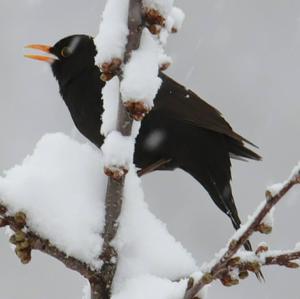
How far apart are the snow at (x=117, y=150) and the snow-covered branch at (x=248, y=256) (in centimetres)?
38

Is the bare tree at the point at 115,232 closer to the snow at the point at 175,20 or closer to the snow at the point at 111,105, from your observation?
the snow at the point at 111,105

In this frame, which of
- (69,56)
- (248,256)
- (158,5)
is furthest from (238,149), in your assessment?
(158,5)

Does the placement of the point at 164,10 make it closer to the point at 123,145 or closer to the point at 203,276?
the point at 123,145

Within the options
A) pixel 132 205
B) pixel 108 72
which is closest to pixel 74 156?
pixel 132 205

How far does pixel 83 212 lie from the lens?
5.84ft

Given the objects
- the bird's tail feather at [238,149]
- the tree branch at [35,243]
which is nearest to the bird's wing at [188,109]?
the bird's tail feather at [238,149]

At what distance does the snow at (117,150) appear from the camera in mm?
1547

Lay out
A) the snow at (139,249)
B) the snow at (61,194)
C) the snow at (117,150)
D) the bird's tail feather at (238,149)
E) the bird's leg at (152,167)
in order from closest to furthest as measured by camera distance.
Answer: the snow at (117,150) < the snow at (61,194) < the snow at (139,249) < the bird's leg at (152,167) < the bird's tail feather at (238,149)

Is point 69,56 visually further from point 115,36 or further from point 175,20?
point 115,36

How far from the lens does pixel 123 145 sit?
1.55 metres

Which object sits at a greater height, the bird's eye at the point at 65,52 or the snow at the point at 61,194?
the bird's eye at the point at 65,52

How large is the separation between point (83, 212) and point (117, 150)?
0.33 metres

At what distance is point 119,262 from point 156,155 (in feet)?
6.15

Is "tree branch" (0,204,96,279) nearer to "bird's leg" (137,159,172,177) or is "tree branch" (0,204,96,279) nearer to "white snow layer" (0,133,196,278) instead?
"white snow layer" (0,133,196,278)
